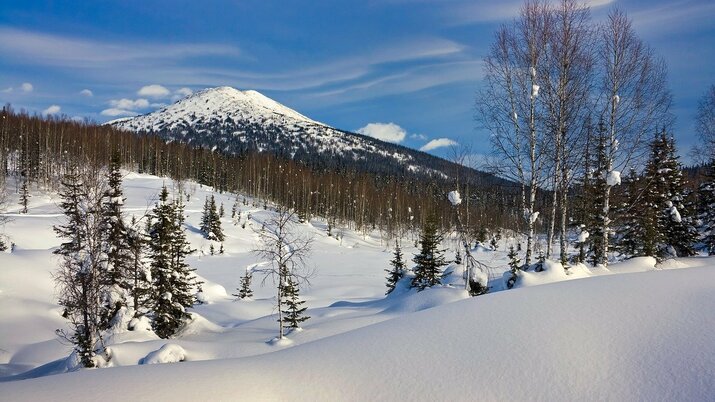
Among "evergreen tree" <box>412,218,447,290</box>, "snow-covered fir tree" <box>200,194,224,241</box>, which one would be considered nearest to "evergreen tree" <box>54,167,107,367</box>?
"evergreen tree" <box>412,218,447,290</box>

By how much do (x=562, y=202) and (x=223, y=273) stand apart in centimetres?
3314

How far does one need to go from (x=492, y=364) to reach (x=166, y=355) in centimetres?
796

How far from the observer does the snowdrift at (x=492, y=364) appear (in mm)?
4363

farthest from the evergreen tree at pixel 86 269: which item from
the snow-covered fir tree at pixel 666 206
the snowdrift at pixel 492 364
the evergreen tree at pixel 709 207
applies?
the evergreen tree at pixel 709 207

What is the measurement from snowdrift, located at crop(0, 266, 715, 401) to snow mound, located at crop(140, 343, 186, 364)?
4.66 meters

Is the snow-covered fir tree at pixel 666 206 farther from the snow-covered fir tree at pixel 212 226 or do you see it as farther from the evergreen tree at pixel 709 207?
the snow-covered fir tree at pixel 212 226

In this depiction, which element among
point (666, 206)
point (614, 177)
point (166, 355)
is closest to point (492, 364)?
point (166, 355)

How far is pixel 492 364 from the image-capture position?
4.92 meters

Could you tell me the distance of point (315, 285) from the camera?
3341cm

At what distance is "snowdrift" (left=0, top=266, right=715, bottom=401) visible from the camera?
4.36 meters

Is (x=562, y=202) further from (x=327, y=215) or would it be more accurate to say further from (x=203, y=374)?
(x=327, y=215)

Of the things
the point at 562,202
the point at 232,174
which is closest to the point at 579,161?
the point at 562,202

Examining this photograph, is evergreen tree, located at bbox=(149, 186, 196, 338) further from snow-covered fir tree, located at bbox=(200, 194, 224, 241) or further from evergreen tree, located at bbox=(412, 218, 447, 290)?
snow-covered fir tree, located at bbox=(200, 194, 224, 241)

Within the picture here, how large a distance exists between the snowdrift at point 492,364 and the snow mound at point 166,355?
15.3 ft
